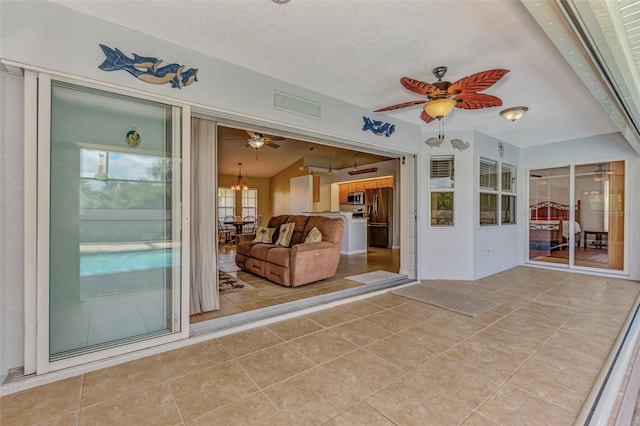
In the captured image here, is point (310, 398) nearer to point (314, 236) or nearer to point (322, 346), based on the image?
point (322, 346)

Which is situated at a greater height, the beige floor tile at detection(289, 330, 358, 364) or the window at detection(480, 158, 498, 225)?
the window at detection(480, 158, 498, 225)

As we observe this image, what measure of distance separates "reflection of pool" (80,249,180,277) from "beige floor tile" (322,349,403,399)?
1.68m

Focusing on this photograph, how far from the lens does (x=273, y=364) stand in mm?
2160

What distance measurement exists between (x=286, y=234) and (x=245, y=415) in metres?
3.61

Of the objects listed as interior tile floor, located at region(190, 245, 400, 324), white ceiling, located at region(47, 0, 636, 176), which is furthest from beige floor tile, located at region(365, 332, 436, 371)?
white ceiling, located at region(47, 0, 636, 176)

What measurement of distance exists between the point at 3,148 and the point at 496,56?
395 cm

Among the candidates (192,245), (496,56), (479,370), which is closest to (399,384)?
(479,370)

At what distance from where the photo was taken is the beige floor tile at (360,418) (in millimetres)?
1558

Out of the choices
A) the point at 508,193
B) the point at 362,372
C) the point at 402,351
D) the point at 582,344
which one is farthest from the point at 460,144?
the point at 362,372

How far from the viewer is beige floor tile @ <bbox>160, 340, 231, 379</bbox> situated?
2.09m

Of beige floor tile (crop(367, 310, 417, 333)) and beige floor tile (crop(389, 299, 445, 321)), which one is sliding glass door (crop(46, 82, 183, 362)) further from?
beige floor tile (crop(389, 299, 445, 321))

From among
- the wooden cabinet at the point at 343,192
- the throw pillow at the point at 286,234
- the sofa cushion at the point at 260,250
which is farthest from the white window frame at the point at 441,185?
the wooden cabinet at the point at 343,192

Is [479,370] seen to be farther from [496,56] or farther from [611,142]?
[611,142]

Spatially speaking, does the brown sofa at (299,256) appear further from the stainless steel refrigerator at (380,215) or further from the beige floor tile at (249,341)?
the stainless steel refrigerator at (380,215)
